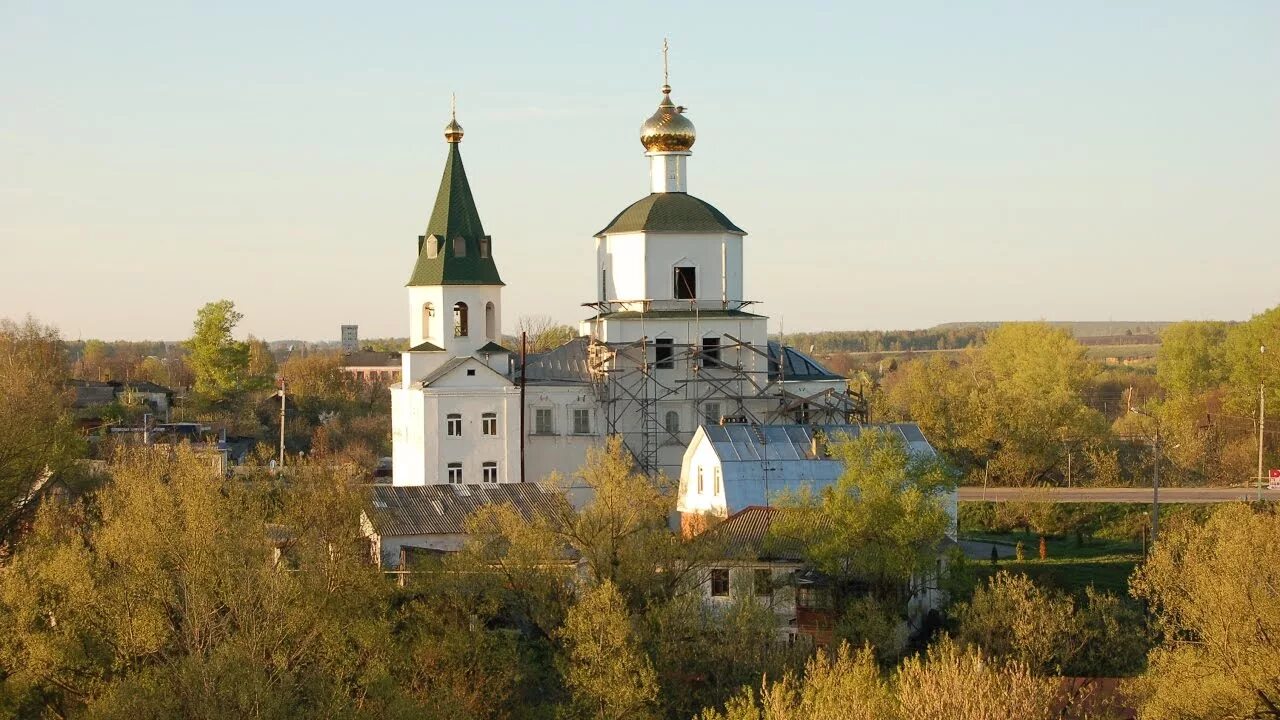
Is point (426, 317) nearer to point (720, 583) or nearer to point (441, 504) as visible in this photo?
point (441, 504)

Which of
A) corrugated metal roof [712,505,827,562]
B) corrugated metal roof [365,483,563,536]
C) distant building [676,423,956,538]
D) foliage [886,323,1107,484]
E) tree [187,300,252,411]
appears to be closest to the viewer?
corrugated metal roof [712,505,827,562]

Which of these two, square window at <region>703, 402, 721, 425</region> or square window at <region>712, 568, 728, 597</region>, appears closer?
square window at <region>712, 568, 728, 597</region>

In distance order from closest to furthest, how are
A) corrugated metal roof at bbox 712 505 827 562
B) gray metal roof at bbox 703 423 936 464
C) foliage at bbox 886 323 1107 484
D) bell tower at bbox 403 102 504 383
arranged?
corrugated metal roof at bbox 712 505 827 562
gray metal roof at bbox 703 423 936 464
bell tower at bbox 403 102 504 383
foliage at bbox 886 323 1107 484

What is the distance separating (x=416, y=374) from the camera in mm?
34438

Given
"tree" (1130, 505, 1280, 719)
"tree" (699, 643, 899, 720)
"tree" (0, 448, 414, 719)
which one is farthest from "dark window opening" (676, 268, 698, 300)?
"tree" (699, 643, 899, 720)

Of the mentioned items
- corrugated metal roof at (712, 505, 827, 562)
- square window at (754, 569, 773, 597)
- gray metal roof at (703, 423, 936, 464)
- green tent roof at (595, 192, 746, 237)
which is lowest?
square window at (754, 569, 773, 597)

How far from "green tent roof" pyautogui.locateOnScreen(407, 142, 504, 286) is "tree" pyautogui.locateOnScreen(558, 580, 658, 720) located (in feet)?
39.4

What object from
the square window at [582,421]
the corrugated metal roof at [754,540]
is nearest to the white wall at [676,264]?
the square window at [582,421]

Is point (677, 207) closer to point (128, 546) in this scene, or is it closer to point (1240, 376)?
point (128, 546)

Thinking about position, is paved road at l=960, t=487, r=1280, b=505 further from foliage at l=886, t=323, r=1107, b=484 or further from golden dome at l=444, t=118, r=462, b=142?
golden dome at l=444, t=118, r=462, b=142

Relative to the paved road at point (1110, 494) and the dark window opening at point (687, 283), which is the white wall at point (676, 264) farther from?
the paved road at point (1110, 494)

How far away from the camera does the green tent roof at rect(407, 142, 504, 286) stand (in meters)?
34.5

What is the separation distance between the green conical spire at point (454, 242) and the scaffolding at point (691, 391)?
9.24 feet

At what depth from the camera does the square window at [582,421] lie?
114 ft
